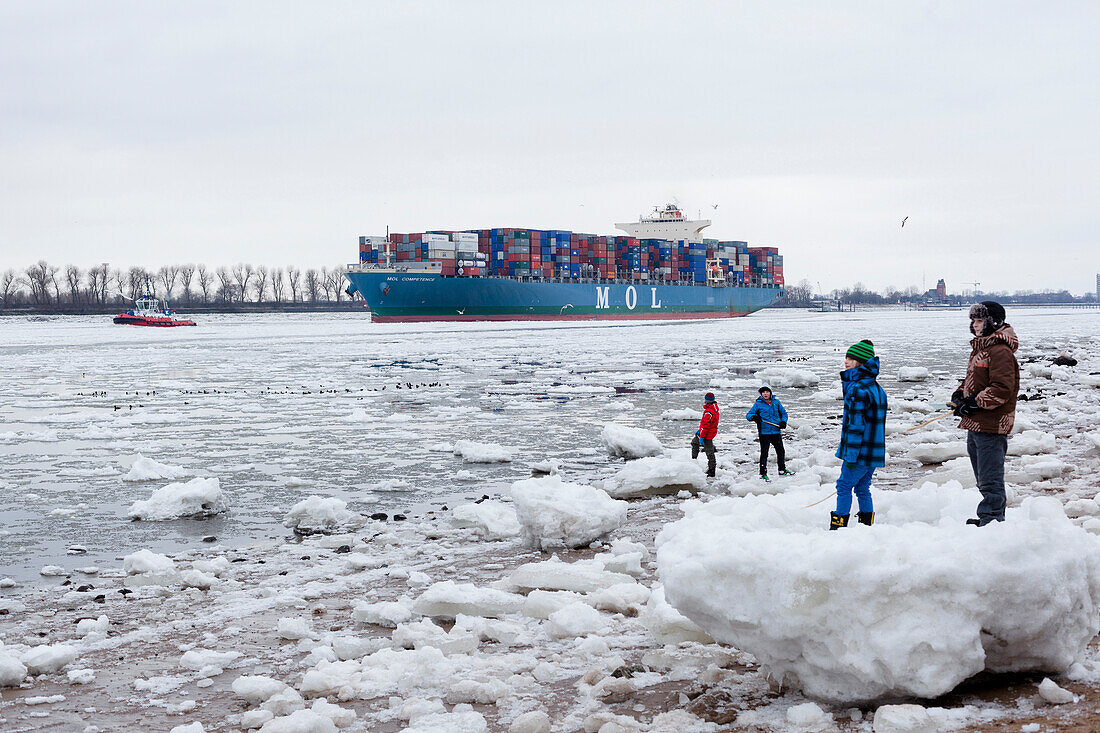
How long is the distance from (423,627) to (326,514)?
3.64 meters

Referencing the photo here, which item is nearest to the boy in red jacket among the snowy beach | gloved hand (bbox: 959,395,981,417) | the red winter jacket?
the red winter jacket

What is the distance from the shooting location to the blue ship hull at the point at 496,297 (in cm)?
7538

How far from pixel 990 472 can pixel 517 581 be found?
11.3 ft

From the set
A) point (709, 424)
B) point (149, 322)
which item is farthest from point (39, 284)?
point (709, 424)

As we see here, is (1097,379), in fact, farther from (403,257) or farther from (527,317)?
(403,257)

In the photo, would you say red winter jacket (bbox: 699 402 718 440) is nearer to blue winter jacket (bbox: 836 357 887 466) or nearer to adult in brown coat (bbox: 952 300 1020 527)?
blue winter jacket (bbox: 836 357 887 466)

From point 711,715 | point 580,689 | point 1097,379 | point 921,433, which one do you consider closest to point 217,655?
point 580,689

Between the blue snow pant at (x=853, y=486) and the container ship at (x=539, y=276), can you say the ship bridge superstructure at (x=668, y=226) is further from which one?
the blue snow pant at (x=853, y=486)

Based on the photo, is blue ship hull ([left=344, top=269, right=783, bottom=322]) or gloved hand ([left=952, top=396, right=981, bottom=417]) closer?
gloved hand ([left=952, top=396, right=981, bottom=417])

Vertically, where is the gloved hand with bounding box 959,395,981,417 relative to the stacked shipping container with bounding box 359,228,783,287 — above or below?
below

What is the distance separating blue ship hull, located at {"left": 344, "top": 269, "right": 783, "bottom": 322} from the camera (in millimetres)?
75375

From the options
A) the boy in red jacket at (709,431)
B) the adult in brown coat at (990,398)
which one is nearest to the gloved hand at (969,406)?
the adult in brown coat at (990,398)

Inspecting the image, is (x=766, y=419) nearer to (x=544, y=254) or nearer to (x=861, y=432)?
(x=861, y=432)

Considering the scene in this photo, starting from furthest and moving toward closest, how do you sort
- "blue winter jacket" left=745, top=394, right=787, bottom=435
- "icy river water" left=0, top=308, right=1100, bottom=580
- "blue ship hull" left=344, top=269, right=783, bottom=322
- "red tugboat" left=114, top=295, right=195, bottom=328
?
"red tugboat" left=114, top=295, right=195, bottom=328 → "blue ship hull" left=344, top=269, right=783, bottom=322 → "blue winter jacket" left=745, top=394, right=787, bottom=435 → "icy river water" left=0, top=308, right=1100, bottom=580
